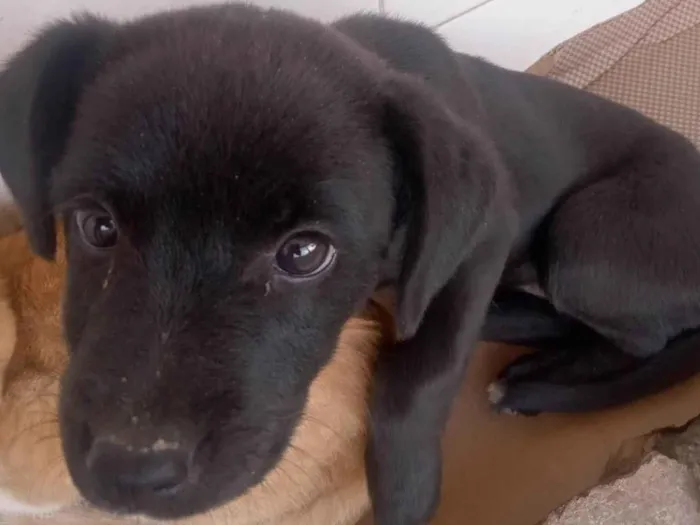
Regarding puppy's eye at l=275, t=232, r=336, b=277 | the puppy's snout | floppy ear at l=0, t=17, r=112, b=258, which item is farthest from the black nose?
floppy ear at l=0, t=17, r=112, b=258

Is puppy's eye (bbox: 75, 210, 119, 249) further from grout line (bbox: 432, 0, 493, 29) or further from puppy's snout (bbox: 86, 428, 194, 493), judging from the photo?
grout line (bbox: 432, 0, 493, 29)

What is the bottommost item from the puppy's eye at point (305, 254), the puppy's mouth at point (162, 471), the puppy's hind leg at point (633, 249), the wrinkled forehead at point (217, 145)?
the puppy's hind leg at point (633, 249)

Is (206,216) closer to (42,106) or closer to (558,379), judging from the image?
(42,106)

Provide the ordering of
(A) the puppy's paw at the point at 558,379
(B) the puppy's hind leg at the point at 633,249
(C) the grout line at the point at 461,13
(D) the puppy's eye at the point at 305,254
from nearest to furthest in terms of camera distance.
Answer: (D) the puppy's eye at the point at 305,254 → (B) the puppy's hind leg at the point at 633,249 → (A) the puppy's paw at the point at 558,379 → (C) the grout line at the point at 461,13

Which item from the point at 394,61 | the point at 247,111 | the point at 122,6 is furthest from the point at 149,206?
the point at 122,6

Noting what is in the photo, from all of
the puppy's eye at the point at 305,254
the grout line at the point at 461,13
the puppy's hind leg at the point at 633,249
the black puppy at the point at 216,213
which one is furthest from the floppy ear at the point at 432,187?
the grout line at the point at 461,13

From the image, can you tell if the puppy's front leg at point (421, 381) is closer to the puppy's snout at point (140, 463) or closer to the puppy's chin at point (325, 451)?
the puppy's chin at point (325, 451)

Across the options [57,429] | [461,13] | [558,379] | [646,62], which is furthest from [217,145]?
[646,62]
